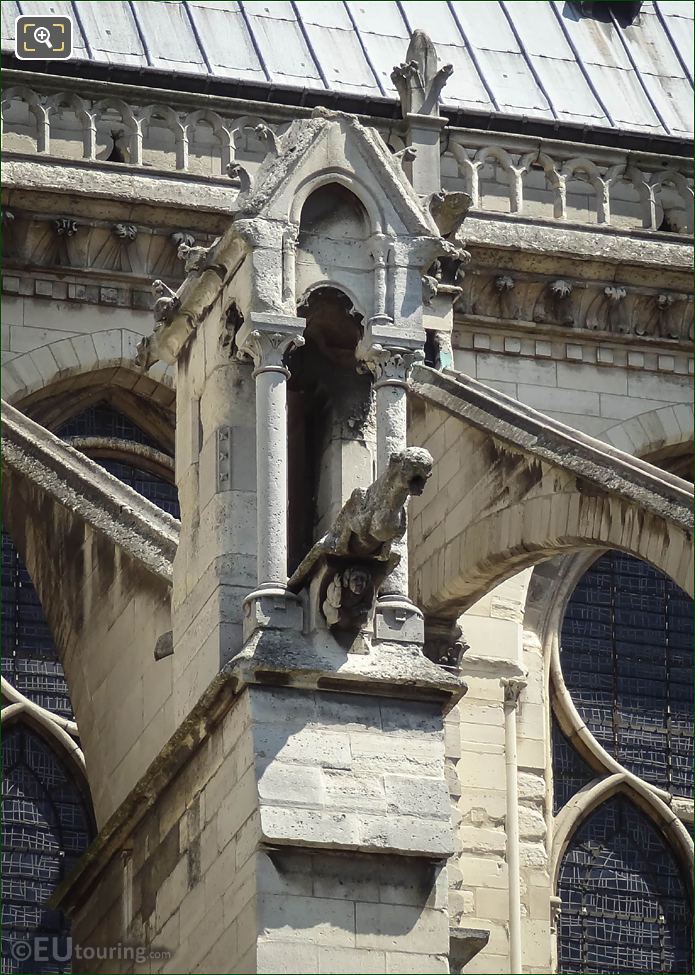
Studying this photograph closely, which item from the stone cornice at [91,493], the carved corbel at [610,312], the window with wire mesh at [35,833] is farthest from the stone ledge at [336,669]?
the carved corbel at [610,312]

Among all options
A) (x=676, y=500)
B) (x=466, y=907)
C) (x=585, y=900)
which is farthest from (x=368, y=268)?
(x=585, y=900)

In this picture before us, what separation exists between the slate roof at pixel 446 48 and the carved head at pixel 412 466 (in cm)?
870

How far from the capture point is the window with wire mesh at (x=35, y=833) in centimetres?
2042

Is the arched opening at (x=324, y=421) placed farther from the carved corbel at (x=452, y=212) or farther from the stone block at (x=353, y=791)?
the carved corbel at (x=452, y=212)

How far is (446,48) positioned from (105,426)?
181 inches

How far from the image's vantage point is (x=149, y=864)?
1692 cm

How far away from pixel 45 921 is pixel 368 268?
5134mm

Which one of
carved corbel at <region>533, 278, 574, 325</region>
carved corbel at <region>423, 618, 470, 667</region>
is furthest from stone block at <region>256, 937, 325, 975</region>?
carved corbel at <region>533, 278, 574, 325</region>

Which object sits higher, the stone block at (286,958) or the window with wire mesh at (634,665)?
the window with wire mesh at (634,665)

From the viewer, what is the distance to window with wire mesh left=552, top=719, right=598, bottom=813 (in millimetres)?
21984

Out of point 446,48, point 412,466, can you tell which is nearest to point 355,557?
point 412,466

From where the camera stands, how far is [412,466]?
15273 millimetres

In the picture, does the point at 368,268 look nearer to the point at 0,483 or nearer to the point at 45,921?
the point at 0,483

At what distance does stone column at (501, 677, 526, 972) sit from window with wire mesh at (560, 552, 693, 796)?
1297mm
